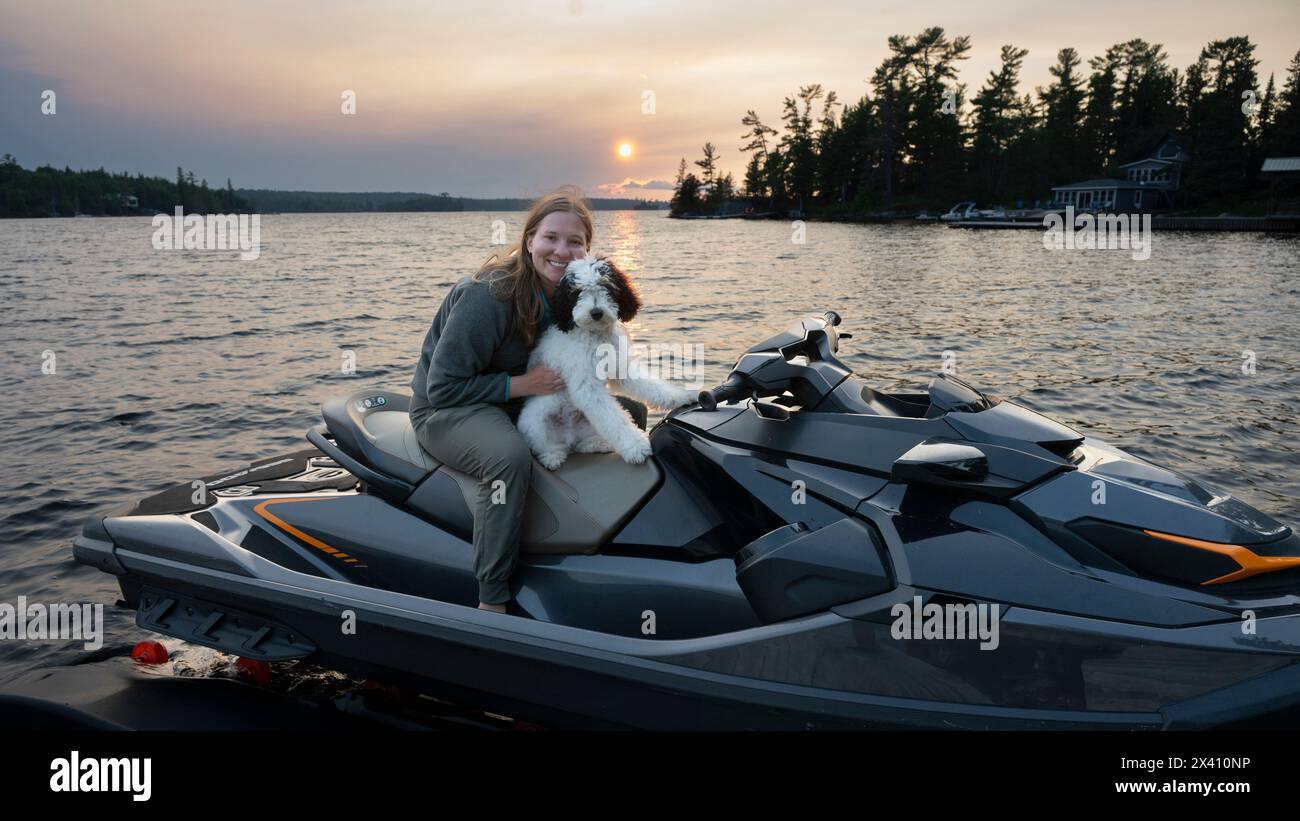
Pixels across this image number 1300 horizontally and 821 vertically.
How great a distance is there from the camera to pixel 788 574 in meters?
2.10

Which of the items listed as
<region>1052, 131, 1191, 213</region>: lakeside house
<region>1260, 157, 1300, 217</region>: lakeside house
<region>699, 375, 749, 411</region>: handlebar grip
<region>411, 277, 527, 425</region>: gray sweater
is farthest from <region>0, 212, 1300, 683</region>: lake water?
<region>1052, 131, 1191, 213</region>: lakeside house

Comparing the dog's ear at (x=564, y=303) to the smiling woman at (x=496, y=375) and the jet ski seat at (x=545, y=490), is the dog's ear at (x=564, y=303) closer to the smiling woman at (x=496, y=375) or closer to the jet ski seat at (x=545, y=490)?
the smiling woman at (x=496, y=375)

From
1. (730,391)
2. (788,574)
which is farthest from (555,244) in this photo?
(788,574)

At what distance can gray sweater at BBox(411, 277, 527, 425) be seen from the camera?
8.50 feet

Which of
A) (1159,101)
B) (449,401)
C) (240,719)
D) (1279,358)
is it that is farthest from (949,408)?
(1159,101)

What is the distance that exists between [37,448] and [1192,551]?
26.5ft

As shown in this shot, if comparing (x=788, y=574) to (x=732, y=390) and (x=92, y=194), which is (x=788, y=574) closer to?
(x=732, y=390)

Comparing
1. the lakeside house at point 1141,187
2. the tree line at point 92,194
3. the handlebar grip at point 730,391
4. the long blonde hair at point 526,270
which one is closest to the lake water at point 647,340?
the long blonde hair at point 526,270

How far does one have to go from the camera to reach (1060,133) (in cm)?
6788

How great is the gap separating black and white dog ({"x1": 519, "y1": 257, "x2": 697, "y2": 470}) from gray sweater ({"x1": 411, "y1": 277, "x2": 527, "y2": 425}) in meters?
0.14

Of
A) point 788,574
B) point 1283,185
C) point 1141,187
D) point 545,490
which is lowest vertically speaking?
point 788,574

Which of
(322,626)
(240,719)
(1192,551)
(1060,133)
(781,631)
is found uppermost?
(1060,133)

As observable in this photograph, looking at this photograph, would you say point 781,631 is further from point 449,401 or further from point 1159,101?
point 1159,101

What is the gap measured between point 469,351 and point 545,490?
55 cm
